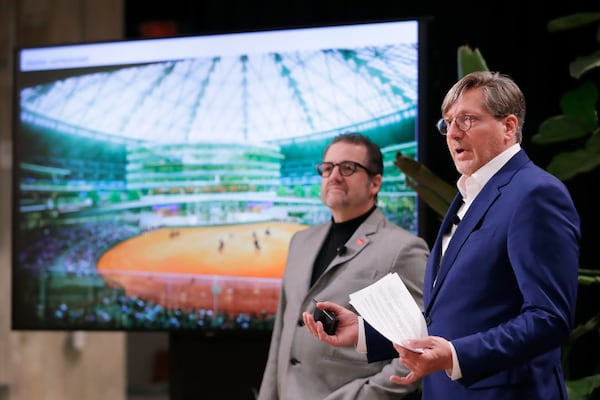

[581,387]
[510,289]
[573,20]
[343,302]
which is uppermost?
[573,20]

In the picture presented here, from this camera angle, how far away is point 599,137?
10.4ft

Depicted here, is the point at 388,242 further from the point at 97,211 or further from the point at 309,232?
the point at 97,211

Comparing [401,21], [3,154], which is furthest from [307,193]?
[3,154]

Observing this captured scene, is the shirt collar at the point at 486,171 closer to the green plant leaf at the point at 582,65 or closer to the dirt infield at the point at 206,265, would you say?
the green plant leaf at the point at 582,65

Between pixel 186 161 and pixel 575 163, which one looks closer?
pixel 575 163

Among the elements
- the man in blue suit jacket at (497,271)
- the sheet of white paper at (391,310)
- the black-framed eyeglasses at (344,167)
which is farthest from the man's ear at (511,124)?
the black-framed eyeglasses at (344,167)

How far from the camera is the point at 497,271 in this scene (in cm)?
180

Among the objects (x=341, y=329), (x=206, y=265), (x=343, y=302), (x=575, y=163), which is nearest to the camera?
(x=341, y=329)

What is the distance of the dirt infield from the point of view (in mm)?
3793

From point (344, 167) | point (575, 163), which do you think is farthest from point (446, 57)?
point (344, 167)

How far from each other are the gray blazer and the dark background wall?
2.96 ft

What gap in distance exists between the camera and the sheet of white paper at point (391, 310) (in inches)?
73.2

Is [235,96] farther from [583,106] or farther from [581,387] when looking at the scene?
[581,387]

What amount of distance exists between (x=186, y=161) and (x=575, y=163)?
164 cm
